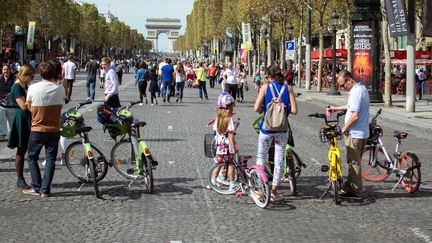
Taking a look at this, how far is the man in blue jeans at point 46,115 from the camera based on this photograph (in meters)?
8.97

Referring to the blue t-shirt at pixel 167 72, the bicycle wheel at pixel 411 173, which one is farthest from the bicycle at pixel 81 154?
the blue t-shirt at pixel 167 72

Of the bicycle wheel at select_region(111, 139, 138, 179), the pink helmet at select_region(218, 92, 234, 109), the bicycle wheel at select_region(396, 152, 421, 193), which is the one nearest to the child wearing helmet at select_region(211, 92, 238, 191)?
the pink helmet at select_region(218, 92, 234, 109)

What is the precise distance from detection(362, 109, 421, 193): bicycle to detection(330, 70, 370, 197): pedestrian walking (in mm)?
989

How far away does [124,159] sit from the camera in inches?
407

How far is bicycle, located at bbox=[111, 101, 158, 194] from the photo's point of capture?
9344 mm

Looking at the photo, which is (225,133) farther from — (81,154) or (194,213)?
(81,154)

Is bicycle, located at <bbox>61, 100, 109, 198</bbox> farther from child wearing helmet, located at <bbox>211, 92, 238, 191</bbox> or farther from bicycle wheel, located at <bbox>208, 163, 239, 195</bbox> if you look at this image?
child wearing helmet, located at <bbox>211, 92, 238, 191</bbox>

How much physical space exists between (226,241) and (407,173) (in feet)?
12.1

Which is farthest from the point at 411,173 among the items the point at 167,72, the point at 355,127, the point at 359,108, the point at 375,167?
the point at 167,72

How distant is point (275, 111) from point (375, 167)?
2.56 metres

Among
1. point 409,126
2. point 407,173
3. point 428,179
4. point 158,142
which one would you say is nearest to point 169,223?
point 407,173

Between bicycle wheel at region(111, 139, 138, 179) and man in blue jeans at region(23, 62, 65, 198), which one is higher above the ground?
man in blue jeans at region(23, 62, 65, 198)

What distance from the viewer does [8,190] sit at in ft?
31.6

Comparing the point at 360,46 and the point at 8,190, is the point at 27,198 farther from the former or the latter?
the point at 360,46
